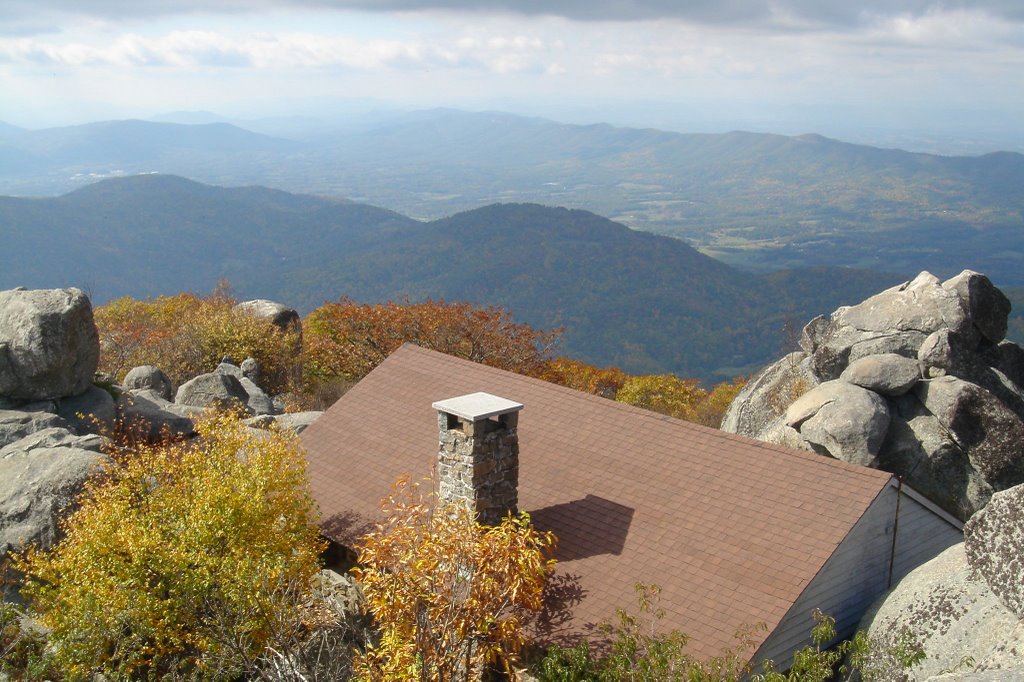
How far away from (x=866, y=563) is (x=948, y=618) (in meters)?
1.84

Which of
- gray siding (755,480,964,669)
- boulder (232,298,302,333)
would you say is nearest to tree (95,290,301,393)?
boulder (232,298,302,333)

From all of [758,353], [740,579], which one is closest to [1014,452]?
[740,579]

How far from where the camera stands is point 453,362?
67.1 feet

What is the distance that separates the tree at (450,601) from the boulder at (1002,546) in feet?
19.6

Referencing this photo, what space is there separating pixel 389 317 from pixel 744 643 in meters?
32.7

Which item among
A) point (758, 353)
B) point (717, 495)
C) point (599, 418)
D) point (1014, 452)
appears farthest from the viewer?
point (758, 353)

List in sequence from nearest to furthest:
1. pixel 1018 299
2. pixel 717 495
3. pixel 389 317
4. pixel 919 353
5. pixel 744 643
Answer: pixel 744 643
pixel 717 495
pixel 919 353
pixel 389 317
pixel 1018 299

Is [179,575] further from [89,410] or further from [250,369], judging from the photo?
[250,369]

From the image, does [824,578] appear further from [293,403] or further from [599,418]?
[293,403]

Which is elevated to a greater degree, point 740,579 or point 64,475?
point 740,579

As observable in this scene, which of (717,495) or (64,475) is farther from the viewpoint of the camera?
(64,475)

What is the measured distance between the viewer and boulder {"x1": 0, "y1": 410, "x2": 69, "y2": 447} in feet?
73.3

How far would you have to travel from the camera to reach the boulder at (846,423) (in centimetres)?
1936

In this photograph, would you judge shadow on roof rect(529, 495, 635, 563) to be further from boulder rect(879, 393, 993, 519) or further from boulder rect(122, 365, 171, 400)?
boulder rect(122, 365, 171, 400)
